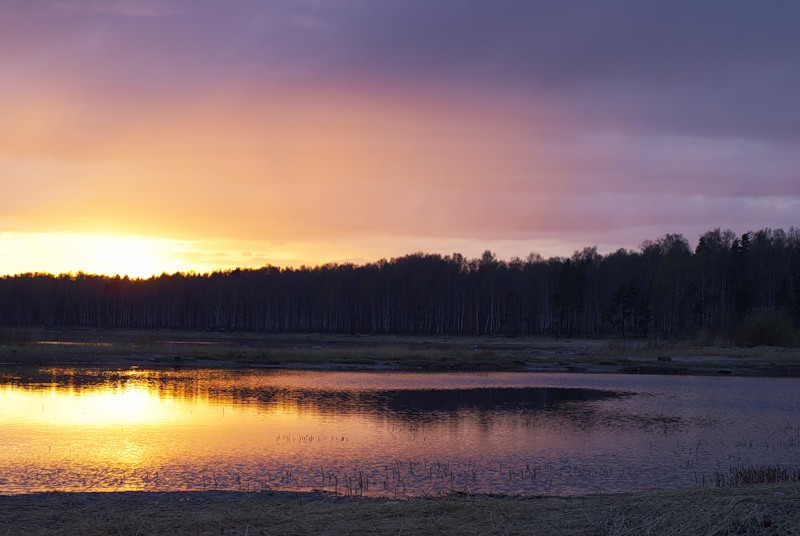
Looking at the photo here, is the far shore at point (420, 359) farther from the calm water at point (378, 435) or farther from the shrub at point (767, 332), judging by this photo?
the calm water at point (378, 435)

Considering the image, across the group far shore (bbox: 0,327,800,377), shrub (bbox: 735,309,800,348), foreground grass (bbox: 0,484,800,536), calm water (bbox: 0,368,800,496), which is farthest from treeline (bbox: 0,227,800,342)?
foreground grass (bbox: 0,484,800,536)

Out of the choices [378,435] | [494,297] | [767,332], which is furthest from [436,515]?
[494,297]

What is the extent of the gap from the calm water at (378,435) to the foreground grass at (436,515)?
3.29 m

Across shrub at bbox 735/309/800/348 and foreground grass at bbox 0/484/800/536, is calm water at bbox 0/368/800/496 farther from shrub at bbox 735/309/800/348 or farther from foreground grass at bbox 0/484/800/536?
shrub at bbox 735/309/800/348

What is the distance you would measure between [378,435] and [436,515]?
13.4m

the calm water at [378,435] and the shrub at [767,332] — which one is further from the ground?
the shrub at [767,332]

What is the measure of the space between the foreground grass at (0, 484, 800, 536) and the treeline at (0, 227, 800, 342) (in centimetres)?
7198

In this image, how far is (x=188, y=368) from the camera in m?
54.5

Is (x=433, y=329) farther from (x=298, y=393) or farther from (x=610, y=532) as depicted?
(x=610, y=532)

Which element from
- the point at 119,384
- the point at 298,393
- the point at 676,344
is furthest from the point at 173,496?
the point at 676,344

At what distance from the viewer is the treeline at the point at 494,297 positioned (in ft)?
364

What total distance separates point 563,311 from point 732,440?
9224 centimetres

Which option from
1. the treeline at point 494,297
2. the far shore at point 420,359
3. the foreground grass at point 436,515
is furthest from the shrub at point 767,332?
the foreground grass at point 436,515

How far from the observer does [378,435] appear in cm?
2511
